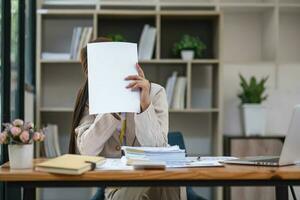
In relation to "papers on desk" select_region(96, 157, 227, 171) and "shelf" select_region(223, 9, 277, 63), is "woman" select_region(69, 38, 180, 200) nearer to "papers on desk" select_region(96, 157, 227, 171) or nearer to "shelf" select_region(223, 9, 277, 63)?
"papers on desk" select_region(96, 157, 227, 171)

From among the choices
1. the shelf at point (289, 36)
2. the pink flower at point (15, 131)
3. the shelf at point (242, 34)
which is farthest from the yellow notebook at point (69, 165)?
the shelf at point (289, 36)

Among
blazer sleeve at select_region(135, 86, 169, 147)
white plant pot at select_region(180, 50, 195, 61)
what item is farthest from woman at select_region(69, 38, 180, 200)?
white plant pot at select_region(180, 50, 195, 61)

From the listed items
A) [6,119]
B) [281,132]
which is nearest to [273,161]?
[6,119]

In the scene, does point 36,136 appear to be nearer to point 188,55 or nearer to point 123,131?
point 123,131

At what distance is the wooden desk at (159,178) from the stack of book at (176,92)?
2.32m

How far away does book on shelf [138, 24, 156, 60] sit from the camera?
3732mm

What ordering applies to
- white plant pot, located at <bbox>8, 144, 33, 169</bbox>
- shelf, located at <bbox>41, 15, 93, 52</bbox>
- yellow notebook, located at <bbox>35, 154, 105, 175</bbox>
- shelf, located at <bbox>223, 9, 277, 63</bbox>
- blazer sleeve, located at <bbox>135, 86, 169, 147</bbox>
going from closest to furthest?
yellow notebook, located at <bbox>35, 154, 105, 175</bbox> → white plant pot, located at <bbox>8, 144, 33, 169</bbox> → blazer sleeve, located at <bbox>135, 86, 169, 147</bbox> → shelf, located at <bbox>41, 15, 93, 52</bbox> → shelf, located at <bbox>223, 9, 277, 63</bbox>

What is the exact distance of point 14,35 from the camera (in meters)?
3.02

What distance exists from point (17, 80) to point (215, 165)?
194 cm

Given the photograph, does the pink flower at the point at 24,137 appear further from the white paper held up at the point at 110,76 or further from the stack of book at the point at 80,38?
the stack of book at the point at 80,38

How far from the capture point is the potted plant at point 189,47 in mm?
3719

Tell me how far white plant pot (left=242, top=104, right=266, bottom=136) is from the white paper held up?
2.29 m

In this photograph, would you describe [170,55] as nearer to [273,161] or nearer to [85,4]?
[85,4]

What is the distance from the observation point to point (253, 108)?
146 inches
